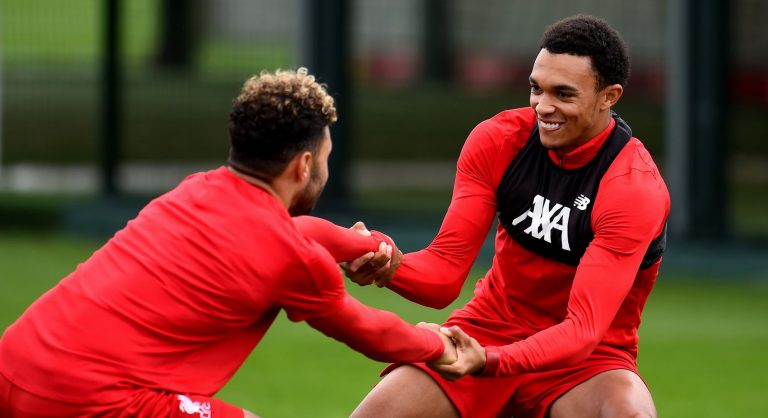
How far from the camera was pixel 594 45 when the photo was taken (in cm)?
430

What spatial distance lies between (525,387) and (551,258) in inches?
17.0

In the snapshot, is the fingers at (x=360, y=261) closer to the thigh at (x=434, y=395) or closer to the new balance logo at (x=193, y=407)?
the thigh at (x=434, y=395)

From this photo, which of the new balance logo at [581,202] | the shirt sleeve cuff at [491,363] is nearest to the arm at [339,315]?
the shirt sleeve cuff at [491,363]

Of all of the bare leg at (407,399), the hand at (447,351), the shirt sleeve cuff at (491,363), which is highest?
the hand at (447,351)

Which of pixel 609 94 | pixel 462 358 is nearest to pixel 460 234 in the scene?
pixel 462 358

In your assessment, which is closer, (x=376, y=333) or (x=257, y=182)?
(x=257, y=182)

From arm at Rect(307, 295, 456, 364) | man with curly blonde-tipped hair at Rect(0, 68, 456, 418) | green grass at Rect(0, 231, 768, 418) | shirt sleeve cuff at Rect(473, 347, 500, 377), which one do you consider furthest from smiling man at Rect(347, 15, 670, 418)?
green grass at Rect(0, 231, 768, 418)

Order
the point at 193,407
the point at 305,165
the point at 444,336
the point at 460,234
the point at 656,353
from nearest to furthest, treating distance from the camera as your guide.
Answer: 1. the point at 193,407
2. the point at 305,165
3. the point at 444,336
4. the point at 460,234
5. the point at 656,353

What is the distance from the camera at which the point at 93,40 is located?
1564 cm

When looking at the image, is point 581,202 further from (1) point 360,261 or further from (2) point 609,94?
(1) point 360,261

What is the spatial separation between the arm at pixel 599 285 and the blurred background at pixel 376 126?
102 inches

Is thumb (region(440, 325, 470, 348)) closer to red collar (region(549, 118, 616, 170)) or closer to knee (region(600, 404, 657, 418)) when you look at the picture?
knee (region(600, 404, 657, 418))

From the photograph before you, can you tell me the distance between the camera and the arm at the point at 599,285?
4.18 metres

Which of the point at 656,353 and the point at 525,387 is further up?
the point at 525,387
